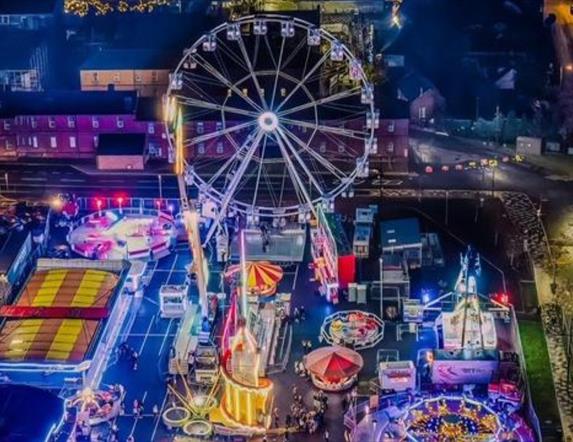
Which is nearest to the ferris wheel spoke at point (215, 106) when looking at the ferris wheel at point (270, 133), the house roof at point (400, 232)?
the ferris wheel at point (270, 133)

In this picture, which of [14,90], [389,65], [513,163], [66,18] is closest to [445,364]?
[513,163]

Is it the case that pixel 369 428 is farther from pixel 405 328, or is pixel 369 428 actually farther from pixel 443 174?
pixel 443 174

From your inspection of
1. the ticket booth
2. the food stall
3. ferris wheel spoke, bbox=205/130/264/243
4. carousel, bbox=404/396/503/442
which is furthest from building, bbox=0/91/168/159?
carousel, bbox=404/396/503/442

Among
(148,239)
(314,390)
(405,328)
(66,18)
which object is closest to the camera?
(314,390)

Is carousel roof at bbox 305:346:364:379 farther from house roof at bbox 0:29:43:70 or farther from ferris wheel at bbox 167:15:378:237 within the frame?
house roof at bbox 0:29:43:70

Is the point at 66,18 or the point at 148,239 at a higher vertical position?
the point at 66,18

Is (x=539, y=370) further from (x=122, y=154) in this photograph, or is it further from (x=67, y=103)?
(x=67, y=103)

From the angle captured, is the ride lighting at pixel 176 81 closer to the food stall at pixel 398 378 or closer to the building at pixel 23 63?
the food stall at pixel 398 378
